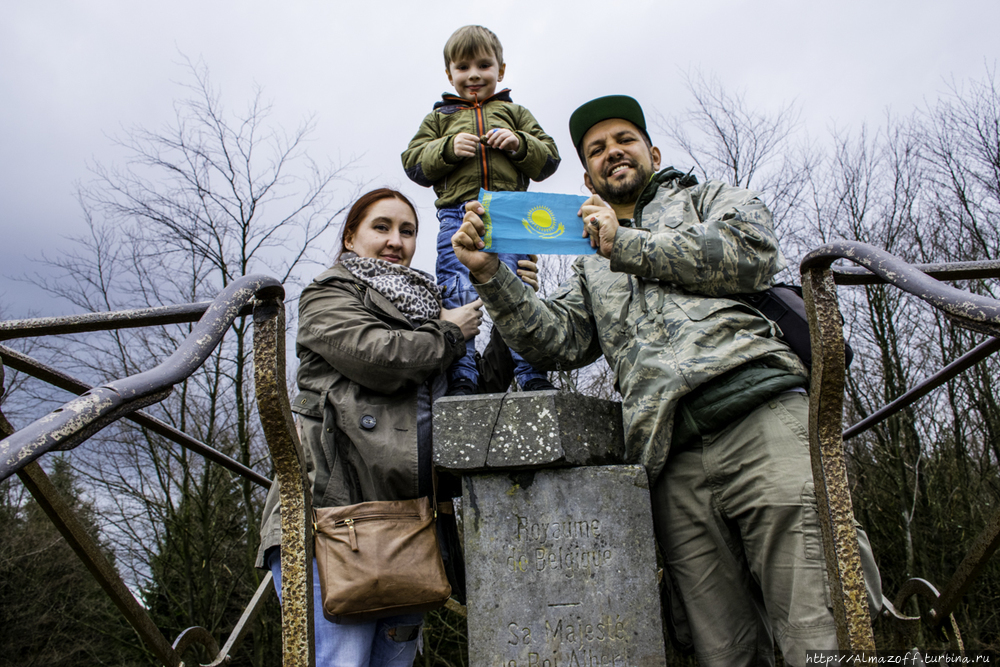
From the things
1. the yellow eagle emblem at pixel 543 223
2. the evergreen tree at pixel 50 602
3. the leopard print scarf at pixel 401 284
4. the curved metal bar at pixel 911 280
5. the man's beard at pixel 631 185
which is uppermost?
the man's beard at pixel 631 185

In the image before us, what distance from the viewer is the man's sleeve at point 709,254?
2.11m

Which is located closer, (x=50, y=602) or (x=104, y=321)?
(x=104, y=321)

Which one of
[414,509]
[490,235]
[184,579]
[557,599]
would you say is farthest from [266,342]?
[184,579]

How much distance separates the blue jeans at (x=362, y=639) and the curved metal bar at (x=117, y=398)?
806mm

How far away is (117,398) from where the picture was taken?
1.09 m

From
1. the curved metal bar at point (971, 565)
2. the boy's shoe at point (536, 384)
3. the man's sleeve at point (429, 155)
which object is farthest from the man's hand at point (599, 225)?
the curved metal bar at point (971, 565)

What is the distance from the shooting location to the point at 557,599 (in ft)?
6.63

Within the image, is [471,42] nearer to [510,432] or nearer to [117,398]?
[510,432]

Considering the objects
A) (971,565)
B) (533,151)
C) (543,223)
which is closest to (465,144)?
(533,151)

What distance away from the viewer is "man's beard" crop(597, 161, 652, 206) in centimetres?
260

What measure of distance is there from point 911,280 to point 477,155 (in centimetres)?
206

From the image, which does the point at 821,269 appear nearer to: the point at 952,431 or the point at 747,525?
the point at 747,525

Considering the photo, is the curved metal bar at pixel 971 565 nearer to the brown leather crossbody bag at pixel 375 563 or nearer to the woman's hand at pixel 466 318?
the brown leather crossbody bag at pixel 375 563

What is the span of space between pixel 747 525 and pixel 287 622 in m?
1.26
